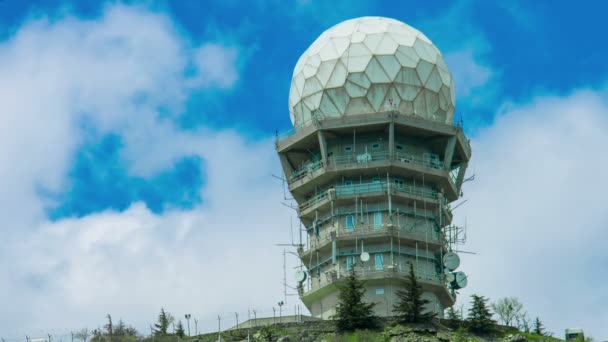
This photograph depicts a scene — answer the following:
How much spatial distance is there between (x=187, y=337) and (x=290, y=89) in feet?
78.9

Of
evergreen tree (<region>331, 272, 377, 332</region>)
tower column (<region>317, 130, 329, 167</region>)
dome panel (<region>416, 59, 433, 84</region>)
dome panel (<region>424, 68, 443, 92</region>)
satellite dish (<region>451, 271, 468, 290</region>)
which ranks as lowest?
evergreen tree (<region>331, 272, 377, 332</region>)

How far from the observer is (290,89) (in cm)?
10881

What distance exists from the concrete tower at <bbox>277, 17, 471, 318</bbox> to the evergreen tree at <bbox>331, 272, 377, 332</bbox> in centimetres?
517

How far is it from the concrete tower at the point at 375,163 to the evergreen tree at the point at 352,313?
517cm

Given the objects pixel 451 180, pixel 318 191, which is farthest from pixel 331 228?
pixel 451 180

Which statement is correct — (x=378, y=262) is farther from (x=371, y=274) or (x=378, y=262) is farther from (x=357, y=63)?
(x=357, y=63)

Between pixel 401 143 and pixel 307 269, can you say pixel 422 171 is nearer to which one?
pixel 401 143

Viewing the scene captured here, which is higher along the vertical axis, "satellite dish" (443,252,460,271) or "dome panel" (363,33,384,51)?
"dome panel" (363,33,384,51)

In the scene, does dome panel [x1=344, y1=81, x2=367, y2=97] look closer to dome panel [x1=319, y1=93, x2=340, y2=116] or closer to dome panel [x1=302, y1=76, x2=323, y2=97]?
dome panel [x1=319, y1=93, x2=340, y2=116]

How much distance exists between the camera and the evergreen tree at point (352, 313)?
9150cm

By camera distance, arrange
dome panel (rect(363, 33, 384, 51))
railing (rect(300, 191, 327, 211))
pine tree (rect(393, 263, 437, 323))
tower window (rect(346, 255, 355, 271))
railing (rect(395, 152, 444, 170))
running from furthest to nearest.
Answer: dome panel (rect(363, 33, 384, 51)), railing (rect(300, 191, 327, 211)), railing (rect(395, 152, 444, 170)), tower window (rect(346, 255, 355, 271)), pine tree (rect(393, 263, 437, 323))

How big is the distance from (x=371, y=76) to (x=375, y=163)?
7.24 meters

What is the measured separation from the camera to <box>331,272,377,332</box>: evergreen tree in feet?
300

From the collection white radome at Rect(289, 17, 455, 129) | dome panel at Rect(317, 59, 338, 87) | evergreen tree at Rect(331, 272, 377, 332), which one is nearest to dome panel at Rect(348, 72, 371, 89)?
white radome at Rect(289, 17, 455, 129)
